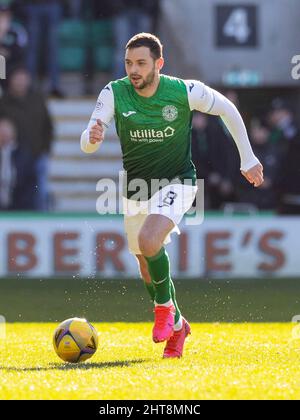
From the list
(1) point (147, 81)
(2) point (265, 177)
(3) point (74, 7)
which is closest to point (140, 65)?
(1) point (147, 81)

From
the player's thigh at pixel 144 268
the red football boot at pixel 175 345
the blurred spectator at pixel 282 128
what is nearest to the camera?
the red football boot at pixel 175 345

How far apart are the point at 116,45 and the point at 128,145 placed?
10277mm

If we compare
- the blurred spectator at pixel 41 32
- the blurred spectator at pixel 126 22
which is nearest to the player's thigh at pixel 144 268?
the blurred spectator at pixel 41 32

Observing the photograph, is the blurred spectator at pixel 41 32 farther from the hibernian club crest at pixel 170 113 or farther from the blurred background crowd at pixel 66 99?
the hibernian club crest at pixel 170 113

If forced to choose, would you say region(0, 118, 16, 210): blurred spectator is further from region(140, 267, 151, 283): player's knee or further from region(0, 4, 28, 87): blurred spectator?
region(140, 267, 151, 283): player's knee

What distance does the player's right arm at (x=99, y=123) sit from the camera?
7.12m

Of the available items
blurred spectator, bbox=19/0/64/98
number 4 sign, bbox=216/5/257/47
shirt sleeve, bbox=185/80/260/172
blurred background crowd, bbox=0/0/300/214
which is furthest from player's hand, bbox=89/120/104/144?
number 4 sign, bbox=216/5/257/47

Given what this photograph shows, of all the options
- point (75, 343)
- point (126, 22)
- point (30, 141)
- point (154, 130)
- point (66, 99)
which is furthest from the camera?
point (66, 99)

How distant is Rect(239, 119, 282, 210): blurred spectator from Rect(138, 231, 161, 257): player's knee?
27.6 feet

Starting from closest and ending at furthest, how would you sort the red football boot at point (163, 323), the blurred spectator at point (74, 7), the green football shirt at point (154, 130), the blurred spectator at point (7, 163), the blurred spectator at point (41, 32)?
the red football boot at point (163, 323) < the green football shirt at point (154, 130) < the blurred spectator at point (7, 163) < the blurred spectator at point (41, 32) < the blurred spectator at point (74, 7)

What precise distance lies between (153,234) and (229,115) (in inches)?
39.4

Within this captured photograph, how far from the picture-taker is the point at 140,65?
735 cm

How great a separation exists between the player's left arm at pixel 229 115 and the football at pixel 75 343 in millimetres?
1423

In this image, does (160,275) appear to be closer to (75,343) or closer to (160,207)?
(160,207)
